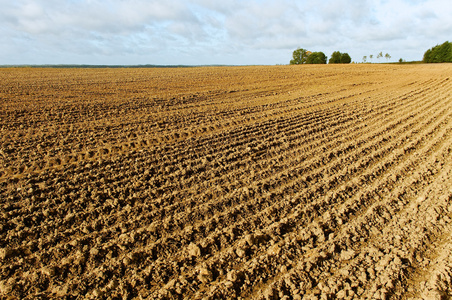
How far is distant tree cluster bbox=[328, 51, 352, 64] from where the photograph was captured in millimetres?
56094

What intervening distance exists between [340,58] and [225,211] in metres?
62.0

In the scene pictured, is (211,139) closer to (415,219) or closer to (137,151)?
(137,151)

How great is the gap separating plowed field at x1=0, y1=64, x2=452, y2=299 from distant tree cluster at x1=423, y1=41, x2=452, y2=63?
7087cm

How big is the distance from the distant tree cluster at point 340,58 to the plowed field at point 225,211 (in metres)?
56.3

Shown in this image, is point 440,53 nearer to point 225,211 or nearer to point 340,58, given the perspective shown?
point 340,58

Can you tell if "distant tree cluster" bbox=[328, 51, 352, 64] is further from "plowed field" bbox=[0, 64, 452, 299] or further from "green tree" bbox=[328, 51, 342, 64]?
"plowed field" bbox=[0, 64, 452, 299]

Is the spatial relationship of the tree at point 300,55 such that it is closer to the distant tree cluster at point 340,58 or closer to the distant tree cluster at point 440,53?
the distant tree cluster at point 340,58

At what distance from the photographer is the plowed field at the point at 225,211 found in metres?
2.54

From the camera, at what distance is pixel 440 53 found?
60.3 metres

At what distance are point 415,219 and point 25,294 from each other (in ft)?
14.3

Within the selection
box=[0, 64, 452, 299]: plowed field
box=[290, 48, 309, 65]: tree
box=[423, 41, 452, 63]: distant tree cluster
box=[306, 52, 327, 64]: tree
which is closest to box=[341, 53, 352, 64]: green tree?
box=[306, 52, 327, 64]: tree

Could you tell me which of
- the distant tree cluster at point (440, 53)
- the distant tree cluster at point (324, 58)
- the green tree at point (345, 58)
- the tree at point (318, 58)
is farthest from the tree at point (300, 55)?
the distant tree cluster at point (440, 53)

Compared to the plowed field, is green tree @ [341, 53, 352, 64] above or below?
above

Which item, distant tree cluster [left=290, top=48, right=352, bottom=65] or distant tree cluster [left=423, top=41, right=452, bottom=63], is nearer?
distant tree cluster [left=290, top=48, right=352, bottom=65]
